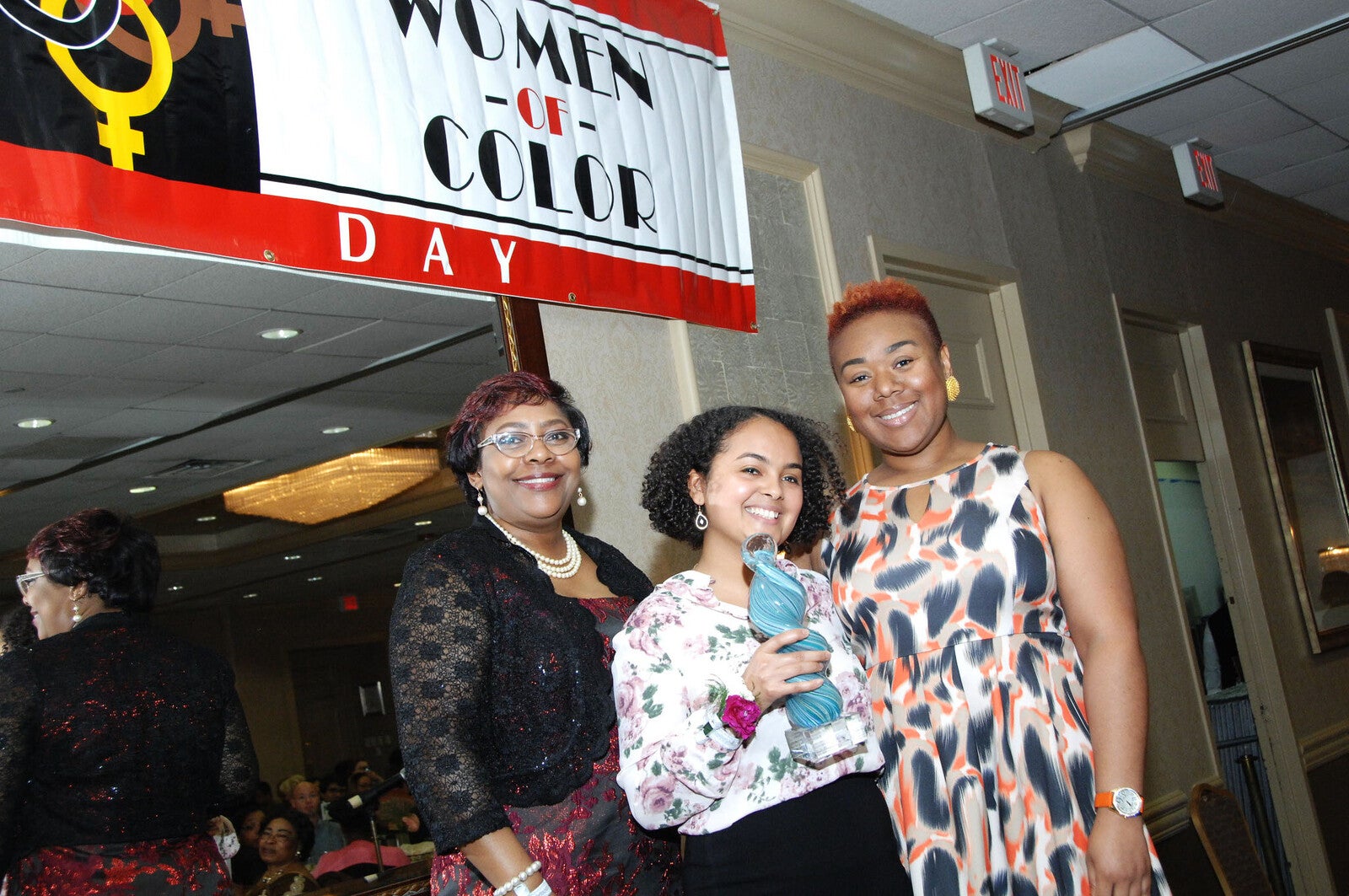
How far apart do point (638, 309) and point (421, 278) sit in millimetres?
717

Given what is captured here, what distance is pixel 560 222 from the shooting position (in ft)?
9.68

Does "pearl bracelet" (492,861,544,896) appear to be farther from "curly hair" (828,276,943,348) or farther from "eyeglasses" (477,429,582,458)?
"curly hair" (828,276,943,348)

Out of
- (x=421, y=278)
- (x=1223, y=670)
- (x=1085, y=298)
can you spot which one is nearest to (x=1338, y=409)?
(x=1223, y=670)

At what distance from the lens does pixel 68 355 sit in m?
2.11

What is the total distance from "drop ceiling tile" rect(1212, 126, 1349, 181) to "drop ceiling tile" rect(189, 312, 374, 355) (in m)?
5.46

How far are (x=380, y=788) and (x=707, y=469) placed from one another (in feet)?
2.87

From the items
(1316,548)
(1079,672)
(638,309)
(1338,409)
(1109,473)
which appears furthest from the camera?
(1338,409)

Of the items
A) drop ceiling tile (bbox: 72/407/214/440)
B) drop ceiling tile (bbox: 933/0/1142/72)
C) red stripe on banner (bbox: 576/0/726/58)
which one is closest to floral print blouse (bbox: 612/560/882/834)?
drop ceiling tile (bbox: 72/407/214/440)

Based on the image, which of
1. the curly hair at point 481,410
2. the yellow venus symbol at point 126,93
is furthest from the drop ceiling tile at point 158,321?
the curly hair at point 481,410

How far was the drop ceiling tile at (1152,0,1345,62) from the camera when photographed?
4785 millimetres

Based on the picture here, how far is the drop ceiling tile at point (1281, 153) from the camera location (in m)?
6.31

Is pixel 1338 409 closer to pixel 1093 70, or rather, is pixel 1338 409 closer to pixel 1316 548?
pixel 1316 548

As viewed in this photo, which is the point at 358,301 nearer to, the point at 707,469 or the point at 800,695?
the point at 707,469

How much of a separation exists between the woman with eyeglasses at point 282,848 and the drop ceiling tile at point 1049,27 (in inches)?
149
